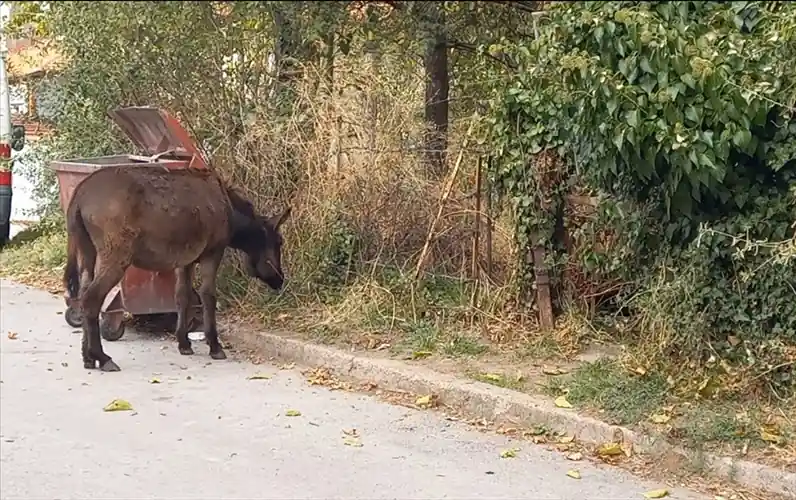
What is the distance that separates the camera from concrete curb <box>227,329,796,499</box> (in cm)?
511

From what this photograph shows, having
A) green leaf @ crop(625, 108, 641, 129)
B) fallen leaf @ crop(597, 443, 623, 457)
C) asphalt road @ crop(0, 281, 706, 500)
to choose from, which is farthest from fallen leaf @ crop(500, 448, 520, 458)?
green leaf @ crop(625, 108, 641, 129)

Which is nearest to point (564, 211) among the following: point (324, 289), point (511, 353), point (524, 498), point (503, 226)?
point (503, 226)

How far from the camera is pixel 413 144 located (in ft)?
28.7

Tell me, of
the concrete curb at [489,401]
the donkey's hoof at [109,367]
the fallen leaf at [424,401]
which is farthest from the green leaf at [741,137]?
the donkey's hoof at [109,367]

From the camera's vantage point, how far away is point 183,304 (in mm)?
8109

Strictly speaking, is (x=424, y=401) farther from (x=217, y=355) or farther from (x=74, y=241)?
(x=74, y=241)

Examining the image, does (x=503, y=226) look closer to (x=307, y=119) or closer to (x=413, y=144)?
(x=413, y=144)

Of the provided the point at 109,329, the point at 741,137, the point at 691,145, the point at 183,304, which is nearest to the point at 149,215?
the point at 183,304

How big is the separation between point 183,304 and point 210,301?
0.23 meters

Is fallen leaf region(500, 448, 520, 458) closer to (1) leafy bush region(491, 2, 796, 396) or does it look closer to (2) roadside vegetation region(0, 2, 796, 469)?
(2) roadside vegetation region(0, 2, 796, 469)

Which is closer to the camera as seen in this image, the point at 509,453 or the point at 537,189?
the point at 509,453

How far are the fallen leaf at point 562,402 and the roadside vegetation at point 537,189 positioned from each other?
0.12 feet

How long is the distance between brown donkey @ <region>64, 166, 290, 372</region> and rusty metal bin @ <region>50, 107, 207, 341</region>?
336 millimetres

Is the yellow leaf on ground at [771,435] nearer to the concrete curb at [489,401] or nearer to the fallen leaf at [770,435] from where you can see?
the fallen leaf at [770,435]
